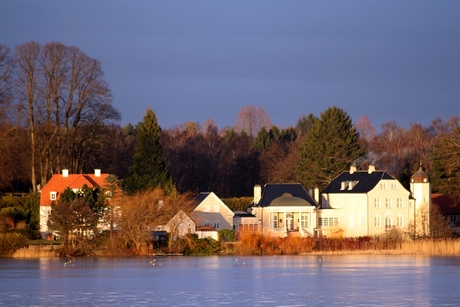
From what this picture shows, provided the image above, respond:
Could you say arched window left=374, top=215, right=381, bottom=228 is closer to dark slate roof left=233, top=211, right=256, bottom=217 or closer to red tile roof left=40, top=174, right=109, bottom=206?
dark slate roof left=233, top=211, right=256, bottom=217

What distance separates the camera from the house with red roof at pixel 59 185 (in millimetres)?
72000

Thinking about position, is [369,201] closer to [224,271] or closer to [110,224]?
[110,224]

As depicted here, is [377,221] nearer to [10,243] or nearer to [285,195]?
[285,195]

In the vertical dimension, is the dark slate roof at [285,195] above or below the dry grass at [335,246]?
above

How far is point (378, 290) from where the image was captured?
3662 centimetres

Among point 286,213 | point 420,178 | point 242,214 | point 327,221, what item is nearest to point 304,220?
point 286,213

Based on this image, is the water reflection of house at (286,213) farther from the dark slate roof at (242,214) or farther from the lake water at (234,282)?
the lake water at (234,282)

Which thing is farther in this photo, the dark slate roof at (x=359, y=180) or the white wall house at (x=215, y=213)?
the dark slate roof at (x=359, y=180)

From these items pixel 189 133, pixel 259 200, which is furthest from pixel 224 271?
pixel 189 133

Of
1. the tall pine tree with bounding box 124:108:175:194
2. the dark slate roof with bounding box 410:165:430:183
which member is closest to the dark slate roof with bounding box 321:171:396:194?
the dark slate roof with bounding box 410:165:430:183

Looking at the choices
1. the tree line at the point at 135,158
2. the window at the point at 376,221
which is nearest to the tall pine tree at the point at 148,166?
the tree line at the point at 135,158

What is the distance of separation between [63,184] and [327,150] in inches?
996

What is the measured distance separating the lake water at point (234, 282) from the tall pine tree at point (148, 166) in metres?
15.4

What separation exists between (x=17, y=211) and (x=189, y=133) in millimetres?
44276
